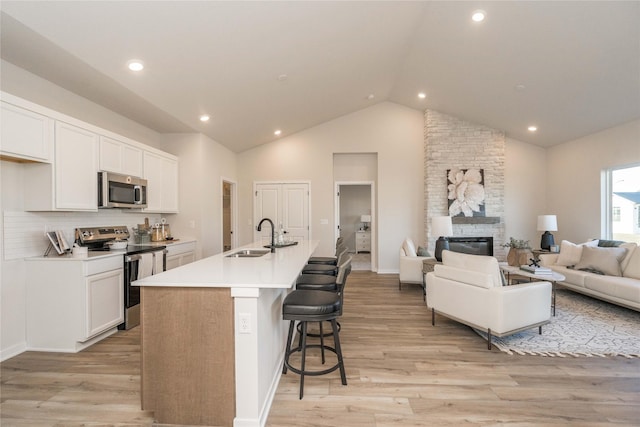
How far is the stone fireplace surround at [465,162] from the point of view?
249 inches

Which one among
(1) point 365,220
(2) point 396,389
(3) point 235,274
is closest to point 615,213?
(2) point 396,389

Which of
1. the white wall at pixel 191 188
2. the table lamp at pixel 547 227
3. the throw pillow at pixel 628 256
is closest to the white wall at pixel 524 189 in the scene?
the table lamp at pixel 547 227

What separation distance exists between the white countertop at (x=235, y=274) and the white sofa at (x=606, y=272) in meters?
3.97

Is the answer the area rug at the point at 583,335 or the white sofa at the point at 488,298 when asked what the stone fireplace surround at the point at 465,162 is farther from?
the white sofa at the point at 488,298

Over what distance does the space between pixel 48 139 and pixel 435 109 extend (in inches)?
246

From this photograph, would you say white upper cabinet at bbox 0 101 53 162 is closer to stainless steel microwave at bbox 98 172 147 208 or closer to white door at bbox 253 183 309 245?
stainless steel microwave at bbox 98 172 147 208

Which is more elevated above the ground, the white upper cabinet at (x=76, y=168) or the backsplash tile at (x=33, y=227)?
the white upper cabinet at (x=76, y=168)

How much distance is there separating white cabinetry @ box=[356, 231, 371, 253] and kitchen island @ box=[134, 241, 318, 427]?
8.09 meters

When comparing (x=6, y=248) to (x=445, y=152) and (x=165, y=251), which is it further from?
(x=445, y=152)

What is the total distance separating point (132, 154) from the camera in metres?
3.95

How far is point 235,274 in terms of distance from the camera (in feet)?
6.74

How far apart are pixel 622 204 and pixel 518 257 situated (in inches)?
80.8

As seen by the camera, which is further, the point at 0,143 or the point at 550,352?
the point at 550,352

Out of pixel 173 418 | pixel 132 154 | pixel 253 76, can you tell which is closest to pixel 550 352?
pixel 173 418
